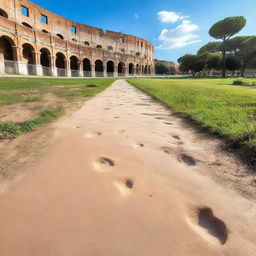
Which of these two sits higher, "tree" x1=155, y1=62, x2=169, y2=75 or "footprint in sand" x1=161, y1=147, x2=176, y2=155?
"tree" x1=155, y1=62, x2=169, y2=75

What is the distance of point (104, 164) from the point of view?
171 cm

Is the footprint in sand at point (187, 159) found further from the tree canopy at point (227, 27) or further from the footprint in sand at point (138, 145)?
the tree canopy at point (227, 27)

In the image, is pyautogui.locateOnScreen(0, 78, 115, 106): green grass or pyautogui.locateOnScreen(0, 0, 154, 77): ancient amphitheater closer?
pyautogui.locateOnScreen(0, 78, 115, 106): green grass

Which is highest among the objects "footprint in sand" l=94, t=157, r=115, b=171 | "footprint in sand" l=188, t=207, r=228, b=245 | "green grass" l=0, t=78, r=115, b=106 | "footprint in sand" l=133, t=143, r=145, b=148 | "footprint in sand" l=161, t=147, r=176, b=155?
"green grass" l=0, t=78, r=115, b=106

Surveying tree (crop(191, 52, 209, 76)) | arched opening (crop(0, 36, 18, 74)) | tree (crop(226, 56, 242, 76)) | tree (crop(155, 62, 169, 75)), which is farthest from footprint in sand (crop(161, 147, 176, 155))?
tree (crop(155, 62, 169, 75))

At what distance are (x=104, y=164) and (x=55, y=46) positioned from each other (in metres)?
33.3

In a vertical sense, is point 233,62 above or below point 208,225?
above

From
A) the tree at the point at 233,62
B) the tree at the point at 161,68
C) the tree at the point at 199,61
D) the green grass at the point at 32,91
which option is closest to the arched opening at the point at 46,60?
the green grass at the point at 32,91

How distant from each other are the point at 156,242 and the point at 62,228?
567 millimetres

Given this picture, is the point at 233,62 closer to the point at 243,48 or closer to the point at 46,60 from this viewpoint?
the point at 243,48

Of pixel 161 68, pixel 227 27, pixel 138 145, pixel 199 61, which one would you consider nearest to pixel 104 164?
pixel 138 145

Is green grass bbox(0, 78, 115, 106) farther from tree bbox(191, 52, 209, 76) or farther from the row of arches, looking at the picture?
tree bbox(191, 52, 209, 76)

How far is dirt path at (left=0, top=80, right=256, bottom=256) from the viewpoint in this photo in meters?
0.89

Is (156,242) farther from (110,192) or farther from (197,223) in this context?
(110,192)
